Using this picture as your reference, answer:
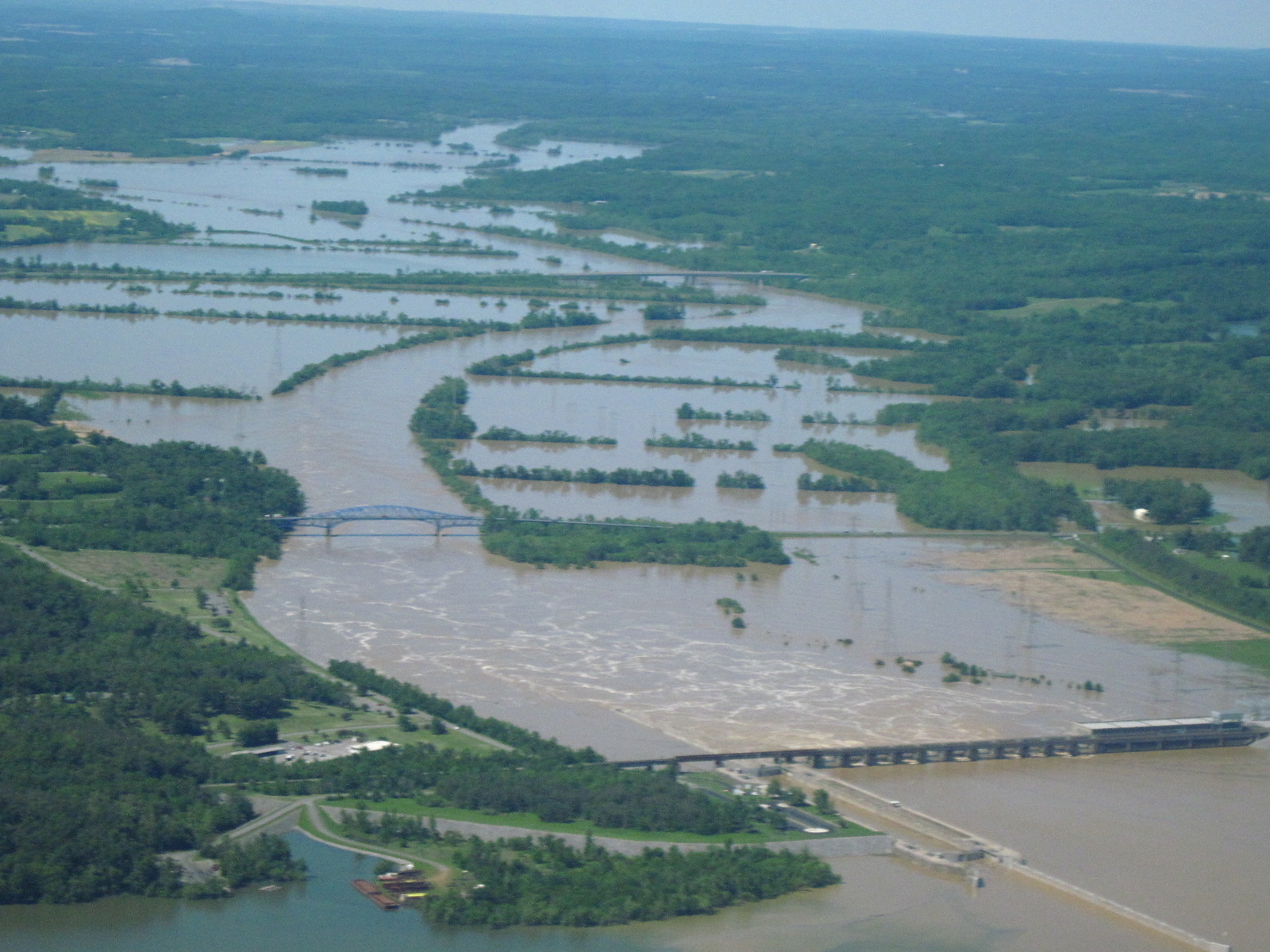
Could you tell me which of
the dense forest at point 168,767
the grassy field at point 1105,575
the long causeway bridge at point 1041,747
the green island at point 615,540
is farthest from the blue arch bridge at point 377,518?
the long causeway bridge at point 1041,747

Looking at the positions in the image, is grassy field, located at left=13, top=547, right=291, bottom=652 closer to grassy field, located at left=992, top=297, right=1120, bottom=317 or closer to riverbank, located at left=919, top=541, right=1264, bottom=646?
riverbank, located at left=919, top=541, right=1264, bottom=646

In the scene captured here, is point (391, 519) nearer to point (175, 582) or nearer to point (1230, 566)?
point (175, 582)

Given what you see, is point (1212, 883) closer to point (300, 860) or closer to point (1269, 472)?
point (300, 860)

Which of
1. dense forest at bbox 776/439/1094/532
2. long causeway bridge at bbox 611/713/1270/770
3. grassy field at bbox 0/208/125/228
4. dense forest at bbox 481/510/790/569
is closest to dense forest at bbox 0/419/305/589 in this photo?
dense forest at bbox 481/510/790/569

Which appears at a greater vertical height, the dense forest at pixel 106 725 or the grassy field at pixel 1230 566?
the grassy field at pixel 1230 566

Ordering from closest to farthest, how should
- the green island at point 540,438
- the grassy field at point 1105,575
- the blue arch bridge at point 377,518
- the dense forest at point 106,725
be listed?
1. the dense forest at point 106,725
2. the grassy field at point 1105,575
3. the blue arch bridge at point 377,518
4. the green island at point 540,438

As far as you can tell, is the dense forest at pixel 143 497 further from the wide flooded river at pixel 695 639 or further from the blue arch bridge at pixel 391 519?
the wide flooded river at pixel 695 639
